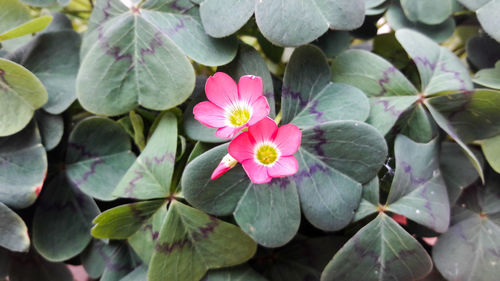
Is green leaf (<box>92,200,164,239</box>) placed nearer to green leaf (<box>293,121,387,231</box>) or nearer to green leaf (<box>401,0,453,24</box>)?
green leaf (<box>293,121,387,231</box>)

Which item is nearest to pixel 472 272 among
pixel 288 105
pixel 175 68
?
pixel 288 105

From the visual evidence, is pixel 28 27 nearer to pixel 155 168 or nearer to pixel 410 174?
pixel 155 168

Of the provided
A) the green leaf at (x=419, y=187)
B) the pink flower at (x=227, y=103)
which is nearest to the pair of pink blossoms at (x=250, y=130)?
the pink flower at (x=227, y=103)

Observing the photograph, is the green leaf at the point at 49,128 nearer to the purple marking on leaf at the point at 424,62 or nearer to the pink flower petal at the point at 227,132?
the pink flower petal at the point at 227,132

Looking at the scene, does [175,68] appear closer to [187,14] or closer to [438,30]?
[187,14]

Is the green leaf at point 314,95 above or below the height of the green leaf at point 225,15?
below
